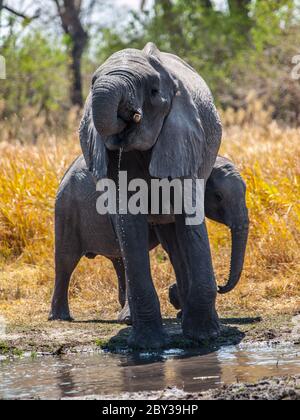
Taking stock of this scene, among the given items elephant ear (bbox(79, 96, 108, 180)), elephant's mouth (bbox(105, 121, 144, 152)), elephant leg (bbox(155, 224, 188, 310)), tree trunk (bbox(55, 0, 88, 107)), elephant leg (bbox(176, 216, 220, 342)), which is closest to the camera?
elephant's mouth (bbox(105, 121, 144, 152))

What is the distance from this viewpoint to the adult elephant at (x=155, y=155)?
6.10 meters

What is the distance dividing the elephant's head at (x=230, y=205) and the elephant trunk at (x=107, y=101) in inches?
64.1

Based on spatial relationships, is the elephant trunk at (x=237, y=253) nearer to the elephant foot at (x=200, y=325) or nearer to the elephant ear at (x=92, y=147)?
the elephant foot at (x=200, y=325)

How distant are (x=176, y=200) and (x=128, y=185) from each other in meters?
0.28

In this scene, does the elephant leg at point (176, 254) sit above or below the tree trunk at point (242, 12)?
below

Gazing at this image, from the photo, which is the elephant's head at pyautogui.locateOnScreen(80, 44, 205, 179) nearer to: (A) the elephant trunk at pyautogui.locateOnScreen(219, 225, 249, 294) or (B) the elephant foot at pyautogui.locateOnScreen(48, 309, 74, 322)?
(A) the elephant trunk at pyautogui.locateOnScreen(219, 225, 249, 294)

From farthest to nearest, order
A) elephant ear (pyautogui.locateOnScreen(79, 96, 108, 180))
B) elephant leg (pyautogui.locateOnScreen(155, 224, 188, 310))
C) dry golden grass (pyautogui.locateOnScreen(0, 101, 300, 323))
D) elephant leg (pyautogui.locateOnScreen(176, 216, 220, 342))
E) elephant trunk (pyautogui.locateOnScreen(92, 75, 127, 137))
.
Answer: dry golden grass (pyautogui.locateOnScreen(0, 101, 300, 323)) → elephant leg (pyautogui.locateOnScreen(155, 224, 188, 310)) → elephant leg (pyautogui.locateOnScreen(176, 216, 220, 342)) → elephant ear (pyautogui.locateOnScreen(79, 96, 108, 180)) → elephant trunk (pyautogui.locateOnScreen(92, 75, 127, 137))

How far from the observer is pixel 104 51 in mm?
23953

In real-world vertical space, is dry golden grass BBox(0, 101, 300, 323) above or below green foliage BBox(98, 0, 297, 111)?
below

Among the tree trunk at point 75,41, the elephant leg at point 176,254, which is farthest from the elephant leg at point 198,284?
the tree trunk at point 75,41

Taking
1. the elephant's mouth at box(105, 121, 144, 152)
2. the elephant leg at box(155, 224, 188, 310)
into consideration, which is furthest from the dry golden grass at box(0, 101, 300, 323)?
the elephant's mouth at box(105, 121, 144, 152)

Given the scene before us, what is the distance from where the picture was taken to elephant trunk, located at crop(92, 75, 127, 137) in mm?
5742

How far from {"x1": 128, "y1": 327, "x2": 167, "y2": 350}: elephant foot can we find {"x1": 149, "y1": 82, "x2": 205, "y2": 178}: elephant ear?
933mm
